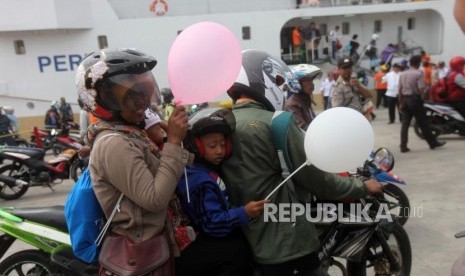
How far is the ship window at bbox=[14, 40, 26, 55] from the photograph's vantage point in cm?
1455

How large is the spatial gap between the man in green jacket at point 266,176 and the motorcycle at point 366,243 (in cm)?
52

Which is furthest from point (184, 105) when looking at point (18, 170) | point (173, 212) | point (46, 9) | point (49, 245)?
point (46, 9)

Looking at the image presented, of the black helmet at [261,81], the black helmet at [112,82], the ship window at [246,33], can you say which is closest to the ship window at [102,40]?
the ship window at [246,33]

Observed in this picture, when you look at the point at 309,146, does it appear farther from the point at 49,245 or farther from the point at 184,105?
the point at 49,245

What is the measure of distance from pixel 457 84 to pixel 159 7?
1111cm

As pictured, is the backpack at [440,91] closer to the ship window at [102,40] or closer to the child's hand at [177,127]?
the child's hand at [177,127]

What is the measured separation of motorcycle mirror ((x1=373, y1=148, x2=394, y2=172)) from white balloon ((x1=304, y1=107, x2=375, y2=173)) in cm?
162

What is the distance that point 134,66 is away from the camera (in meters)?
1.56

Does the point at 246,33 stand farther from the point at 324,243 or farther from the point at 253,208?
the point at 253,208

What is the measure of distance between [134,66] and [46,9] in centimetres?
1411

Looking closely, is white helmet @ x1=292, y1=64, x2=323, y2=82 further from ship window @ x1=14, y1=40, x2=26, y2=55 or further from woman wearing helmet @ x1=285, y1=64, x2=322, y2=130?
ship window @ x1=14, y1=40, x2=26, y2=55

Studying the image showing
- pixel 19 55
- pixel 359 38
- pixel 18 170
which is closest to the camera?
pixel 18 170

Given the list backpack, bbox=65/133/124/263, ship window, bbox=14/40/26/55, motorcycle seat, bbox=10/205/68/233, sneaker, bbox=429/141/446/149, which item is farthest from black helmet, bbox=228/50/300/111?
ship window, bbox=14/40/26/55

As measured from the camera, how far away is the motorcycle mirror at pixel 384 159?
10.6ft
